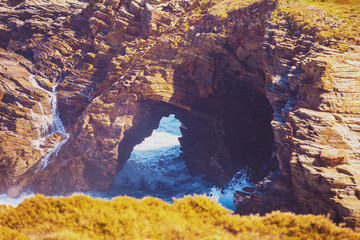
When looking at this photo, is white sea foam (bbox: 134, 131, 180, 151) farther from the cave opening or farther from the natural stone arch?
the natural stone arch

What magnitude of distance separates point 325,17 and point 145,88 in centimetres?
1360

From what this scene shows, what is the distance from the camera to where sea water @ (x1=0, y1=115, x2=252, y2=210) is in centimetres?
2203

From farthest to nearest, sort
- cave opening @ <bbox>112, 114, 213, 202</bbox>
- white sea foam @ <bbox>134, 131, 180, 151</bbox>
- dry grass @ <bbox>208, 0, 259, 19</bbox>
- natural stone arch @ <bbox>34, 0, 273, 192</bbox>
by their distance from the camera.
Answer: white sea foam @ <bbox>134, 131, 180, 151</bbox>, cave opening @ <bbox>112, 114, 213, 202</bbox>, natural stone arch @ <bbox>34, 0, 273, 192</bbox>, dry grass @ <bbox>208, 0, 259, 19</bbox>

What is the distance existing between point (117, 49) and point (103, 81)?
12.3 ft

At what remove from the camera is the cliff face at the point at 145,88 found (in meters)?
14.0

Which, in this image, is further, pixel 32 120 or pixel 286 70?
pixel 32 120

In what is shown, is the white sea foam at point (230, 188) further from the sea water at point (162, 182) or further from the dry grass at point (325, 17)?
the dry grass at point (325, 17)

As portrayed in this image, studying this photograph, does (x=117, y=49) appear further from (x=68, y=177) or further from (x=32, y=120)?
(x=68, y=177)

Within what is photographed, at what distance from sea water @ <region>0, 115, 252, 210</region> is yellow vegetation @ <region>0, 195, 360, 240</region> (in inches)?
574

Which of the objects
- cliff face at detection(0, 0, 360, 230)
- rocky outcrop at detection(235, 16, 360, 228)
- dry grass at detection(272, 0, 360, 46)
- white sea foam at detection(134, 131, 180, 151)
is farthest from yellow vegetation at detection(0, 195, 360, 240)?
white sea foam at detection(134, 131, 180, 151)

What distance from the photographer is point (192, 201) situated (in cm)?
666

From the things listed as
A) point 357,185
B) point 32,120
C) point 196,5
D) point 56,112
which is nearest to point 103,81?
point 56,112

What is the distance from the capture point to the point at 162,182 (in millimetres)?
25891

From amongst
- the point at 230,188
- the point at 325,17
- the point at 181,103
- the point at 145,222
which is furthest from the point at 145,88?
the point at 145,222
